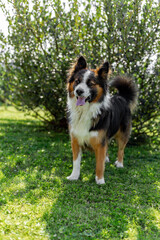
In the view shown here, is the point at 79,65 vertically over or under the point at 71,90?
over

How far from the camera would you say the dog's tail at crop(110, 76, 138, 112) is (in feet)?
18.4

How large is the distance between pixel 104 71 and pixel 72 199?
2170mm

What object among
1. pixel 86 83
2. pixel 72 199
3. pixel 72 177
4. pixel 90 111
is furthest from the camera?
pixel 72 177

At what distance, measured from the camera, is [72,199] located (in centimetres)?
376

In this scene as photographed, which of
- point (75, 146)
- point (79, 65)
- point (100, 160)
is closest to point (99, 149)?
point (100, 160)

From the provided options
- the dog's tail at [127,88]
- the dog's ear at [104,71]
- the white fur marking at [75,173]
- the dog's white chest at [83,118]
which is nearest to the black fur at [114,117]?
the dog's white chest at [83,118]


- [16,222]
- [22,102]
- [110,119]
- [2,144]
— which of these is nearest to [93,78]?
[110,119]

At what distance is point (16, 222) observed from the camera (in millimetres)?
3031

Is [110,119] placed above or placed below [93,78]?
below

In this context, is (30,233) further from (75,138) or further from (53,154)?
(53,154)

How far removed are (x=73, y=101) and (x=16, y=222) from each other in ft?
7.05

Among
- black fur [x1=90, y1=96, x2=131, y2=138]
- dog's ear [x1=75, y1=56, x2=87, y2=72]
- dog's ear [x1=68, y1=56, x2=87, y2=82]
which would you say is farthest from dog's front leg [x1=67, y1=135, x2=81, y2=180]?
dog's ear [x1=75, y1=56, x2=87, y2=72]

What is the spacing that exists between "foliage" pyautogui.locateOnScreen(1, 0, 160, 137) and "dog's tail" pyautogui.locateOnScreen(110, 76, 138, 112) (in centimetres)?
76

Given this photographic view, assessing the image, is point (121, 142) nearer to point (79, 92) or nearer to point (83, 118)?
point (83, 118)
